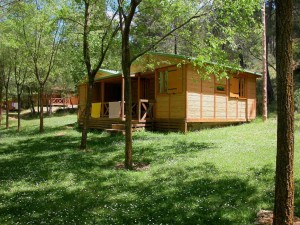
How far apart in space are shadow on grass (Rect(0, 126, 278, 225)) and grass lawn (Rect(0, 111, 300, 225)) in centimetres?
2

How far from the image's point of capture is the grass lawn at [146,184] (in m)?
6.05

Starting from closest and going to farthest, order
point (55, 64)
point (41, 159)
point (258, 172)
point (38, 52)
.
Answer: point (258, 172)
point (41, 159)
point (38, 52)
point (55, 64)

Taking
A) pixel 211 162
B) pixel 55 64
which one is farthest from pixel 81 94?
pixel 211 162

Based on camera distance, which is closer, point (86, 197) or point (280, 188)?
point (280, 188)

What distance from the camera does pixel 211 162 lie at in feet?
32.6

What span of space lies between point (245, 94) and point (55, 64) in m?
13.9

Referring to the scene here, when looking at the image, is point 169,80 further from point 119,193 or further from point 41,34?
point 119,193

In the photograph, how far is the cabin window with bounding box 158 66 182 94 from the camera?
59.2 feet

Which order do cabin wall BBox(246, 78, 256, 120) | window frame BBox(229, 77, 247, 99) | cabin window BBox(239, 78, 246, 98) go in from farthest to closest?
cabin wall BBox(246, 78, 256, 120)
cabin window BBox(239, 78, 246, 98)
window frame BBox(229, 77, 247, 99)

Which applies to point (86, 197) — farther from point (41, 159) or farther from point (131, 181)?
point (41, 159)

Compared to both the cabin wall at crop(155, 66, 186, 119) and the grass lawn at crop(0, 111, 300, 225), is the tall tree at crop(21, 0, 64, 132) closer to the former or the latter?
the cabin wall at crop(155, 66, 186, 119)

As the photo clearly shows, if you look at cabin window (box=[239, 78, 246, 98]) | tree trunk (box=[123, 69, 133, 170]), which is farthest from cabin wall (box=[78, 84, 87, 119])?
tree trunk (box=[123, 69, 133, 170])

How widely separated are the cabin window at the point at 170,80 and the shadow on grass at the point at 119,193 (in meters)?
6.80

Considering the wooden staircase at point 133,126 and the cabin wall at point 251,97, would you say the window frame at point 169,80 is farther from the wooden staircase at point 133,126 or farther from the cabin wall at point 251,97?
the cabin wall at point 251,97
